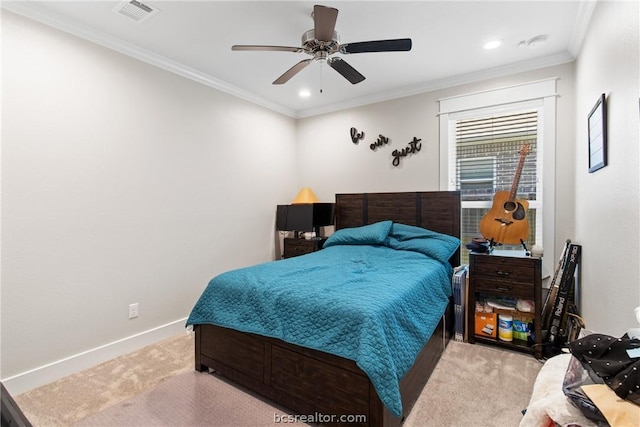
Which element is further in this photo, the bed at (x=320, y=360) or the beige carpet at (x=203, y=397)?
the beige carpet at (x=203, y=397)

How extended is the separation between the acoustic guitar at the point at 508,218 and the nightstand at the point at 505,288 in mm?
193

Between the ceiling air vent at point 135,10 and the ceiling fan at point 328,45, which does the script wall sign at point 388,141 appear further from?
the ceiling air vent at point 135,10

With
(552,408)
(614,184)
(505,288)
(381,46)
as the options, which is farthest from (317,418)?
(381,46)

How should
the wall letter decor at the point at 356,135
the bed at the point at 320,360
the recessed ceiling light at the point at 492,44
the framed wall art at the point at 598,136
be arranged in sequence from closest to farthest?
the bed at the point at 320,360, the framed wall art at the point at 598,136, the recessed ceiling light at the point at 492,44, the wall letter decor at the point at 356,135

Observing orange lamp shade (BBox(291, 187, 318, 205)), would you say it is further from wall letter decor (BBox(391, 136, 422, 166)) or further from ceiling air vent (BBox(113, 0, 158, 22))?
ceiling air vent (BBox(113, 0, 158, 22))

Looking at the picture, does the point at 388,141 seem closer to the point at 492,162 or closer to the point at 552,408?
the point at 492,162

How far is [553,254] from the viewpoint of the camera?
3.01 m

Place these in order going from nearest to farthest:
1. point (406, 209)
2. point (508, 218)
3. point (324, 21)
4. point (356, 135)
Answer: point (324, 21)
point (508, 218)
point (406, 209)
point (356, 135)

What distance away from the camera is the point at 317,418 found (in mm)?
1725

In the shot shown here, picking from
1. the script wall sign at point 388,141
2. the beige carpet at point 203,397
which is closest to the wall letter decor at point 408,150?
the script wall sign at point 388,141

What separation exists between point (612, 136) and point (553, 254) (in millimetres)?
1720

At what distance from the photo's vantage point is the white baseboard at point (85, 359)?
6.97ft

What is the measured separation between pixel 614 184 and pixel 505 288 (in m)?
1.29

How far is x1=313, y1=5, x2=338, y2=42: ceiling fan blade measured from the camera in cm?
178
